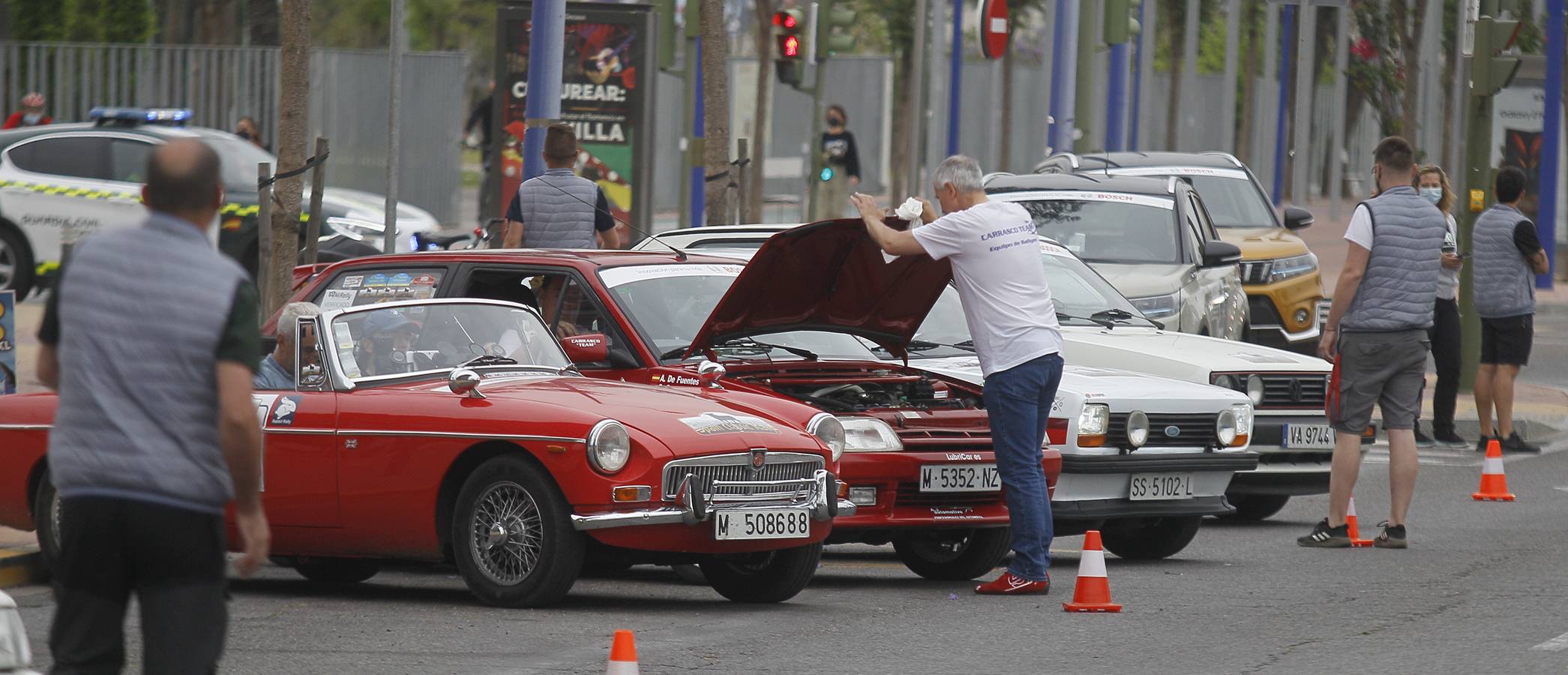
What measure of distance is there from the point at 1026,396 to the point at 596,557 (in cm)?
186

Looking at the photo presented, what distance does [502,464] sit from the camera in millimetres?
8453

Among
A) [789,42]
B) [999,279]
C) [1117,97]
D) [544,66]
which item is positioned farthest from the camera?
[1117,97]

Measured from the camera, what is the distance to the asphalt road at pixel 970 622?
24.5ft

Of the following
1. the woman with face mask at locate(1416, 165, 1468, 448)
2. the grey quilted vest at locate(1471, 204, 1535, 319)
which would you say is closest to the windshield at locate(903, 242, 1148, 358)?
the woman with face mask at locate(1416, 165, 1468, 448)

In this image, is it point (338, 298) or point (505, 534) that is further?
point (338, 298)

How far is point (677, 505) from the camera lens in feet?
27.1

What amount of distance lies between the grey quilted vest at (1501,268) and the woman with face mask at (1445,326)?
0.21 m

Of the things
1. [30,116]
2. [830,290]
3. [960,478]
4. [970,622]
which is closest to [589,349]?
[830,290]

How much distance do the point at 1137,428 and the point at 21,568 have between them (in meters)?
4.97

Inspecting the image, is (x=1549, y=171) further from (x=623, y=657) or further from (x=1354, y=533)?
(x=623, y=657)

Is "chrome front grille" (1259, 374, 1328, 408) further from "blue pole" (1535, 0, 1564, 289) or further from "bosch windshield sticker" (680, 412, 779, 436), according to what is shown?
"blue pole" (1535, 0, 1564, 289)

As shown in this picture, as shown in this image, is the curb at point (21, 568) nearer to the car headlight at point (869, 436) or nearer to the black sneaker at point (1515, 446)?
the car headlight at point (869, 436)

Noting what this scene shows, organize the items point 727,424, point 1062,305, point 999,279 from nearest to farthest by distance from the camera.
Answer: point 727,424
point 999,279
point 1062,305

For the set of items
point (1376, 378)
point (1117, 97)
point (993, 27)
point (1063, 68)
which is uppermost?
point (993, 27)
